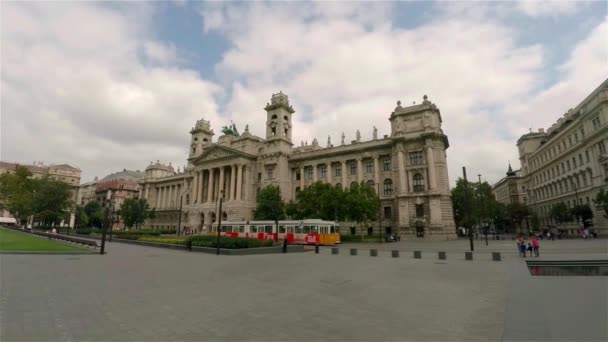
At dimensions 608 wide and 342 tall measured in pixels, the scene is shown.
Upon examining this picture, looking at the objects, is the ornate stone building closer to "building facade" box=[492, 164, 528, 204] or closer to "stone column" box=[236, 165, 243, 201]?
"stone column" box=[236, 165, 243, 201]

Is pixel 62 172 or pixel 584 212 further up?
pixel 62 172

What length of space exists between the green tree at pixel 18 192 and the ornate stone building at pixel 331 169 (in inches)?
1260

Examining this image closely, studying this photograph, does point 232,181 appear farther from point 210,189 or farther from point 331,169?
point 331,169

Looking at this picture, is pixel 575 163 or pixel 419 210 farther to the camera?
pixel 575 163

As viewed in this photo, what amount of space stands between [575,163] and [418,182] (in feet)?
94.0

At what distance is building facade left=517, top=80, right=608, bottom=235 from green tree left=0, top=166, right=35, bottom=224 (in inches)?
4006

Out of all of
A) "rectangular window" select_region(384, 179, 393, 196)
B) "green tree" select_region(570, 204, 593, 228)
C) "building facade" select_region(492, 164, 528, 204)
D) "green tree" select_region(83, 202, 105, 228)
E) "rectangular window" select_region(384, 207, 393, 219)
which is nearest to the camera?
"green tree" select_region(570, 204, 593, 228)

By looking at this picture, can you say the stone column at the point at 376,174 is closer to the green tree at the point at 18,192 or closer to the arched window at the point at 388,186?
the arched window at the point at 388,186

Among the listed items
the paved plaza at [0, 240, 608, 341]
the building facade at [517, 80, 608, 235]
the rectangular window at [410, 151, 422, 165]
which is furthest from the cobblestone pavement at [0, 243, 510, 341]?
the building facade at [517, 80, 608, 235]

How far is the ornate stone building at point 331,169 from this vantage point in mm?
49219

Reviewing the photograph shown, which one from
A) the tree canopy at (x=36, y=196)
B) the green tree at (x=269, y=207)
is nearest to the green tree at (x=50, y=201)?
the tree canopy at (x=36, y=196)

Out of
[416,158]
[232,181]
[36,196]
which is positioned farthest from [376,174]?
[36,196]

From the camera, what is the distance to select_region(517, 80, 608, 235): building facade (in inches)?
1775

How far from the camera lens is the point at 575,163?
52719 millimetres
